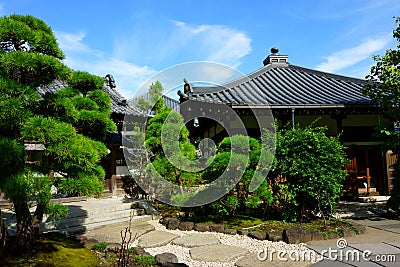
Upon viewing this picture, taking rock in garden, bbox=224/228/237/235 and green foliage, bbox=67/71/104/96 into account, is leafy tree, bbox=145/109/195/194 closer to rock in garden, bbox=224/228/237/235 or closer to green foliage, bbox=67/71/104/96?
rock in garden, bbox=224/228/237/235

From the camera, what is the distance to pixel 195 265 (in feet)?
14.9

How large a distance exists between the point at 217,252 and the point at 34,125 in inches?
130

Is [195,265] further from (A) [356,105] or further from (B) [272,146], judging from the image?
(A) [356,105]

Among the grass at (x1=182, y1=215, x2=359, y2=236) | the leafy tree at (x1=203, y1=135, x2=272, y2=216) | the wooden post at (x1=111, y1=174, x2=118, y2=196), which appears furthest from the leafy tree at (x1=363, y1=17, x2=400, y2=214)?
the wooden post at (x1=111, y1=174, x2=118, y2=196)

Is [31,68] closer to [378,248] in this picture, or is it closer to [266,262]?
[266,262]

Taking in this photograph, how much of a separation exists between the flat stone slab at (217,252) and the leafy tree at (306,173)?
6.63 ft

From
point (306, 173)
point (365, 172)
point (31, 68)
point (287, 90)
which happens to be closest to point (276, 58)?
point (287, 90)

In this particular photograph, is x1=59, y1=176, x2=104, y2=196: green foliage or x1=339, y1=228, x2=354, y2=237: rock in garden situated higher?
x1=59, y1=176, x2=104, y2=196: green foliage

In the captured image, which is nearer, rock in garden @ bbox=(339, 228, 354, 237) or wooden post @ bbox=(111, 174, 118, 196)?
rock in garden @ bbox=(339, 228, 354, 237)

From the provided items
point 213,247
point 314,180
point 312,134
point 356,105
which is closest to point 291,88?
point 356,105

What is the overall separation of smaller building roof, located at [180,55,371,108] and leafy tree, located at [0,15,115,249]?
458 cm

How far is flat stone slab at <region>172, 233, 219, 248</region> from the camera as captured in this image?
18.1 ft

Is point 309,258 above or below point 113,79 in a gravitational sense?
below

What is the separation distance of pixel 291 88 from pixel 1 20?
30.1 ft
